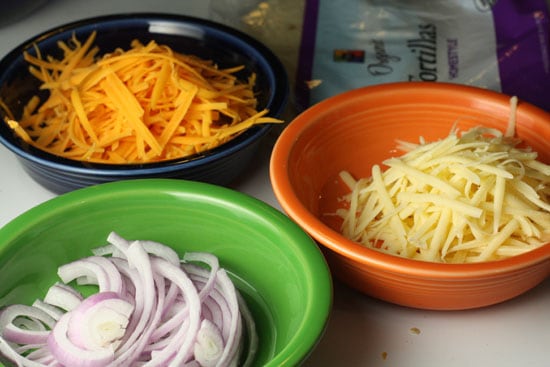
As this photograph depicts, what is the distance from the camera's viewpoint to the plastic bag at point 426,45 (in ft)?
5.48

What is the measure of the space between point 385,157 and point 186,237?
421mm

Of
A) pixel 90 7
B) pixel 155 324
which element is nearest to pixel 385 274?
pixel 155 324

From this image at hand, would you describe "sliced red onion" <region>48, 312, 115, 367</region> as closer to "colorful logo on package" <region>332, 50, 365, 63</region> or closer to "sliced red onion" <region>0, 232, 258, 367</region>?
"sliced red onion" <region>0, 232, 258, 367</region>

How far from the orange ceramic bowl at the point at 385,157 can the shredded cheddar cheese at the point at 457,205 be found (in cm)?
6

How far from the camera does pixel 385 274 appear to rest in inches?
40.5

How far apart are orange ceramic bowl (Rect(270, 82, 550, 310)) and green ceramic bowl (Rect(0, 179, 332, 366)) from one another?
2.1 inches

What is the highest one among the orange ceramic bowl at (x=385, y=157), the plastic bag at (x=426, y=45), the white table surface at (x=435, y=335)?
the orange ceramic bowl at (x=385, y=157)

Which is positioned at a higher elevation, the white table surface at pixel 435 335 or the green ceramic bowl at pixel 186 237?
the green ceramic bowl at pixel 186 237

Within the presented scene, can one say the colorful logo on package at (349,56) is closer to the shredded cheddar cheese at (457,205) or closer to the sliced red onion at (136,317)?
the shredded cheddar cheese at (457,205)

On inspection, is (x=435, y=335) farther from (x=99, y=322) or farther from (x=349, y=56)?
(x=349, y=56)

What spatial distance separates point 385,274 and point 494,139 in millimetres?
337

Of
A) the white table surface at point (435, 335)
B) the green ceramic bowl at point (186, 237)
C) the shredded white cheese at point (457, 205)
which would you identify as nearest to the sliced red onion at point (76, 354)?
the green ceramic bowl at point (186, 237)

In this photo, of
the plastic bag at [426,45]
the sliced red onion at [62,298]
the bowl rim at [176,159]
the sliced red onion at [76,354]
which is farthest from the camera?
the plastic bag at [426,45]

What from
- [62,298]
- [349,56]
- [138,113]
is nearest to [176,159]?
[138,113]
